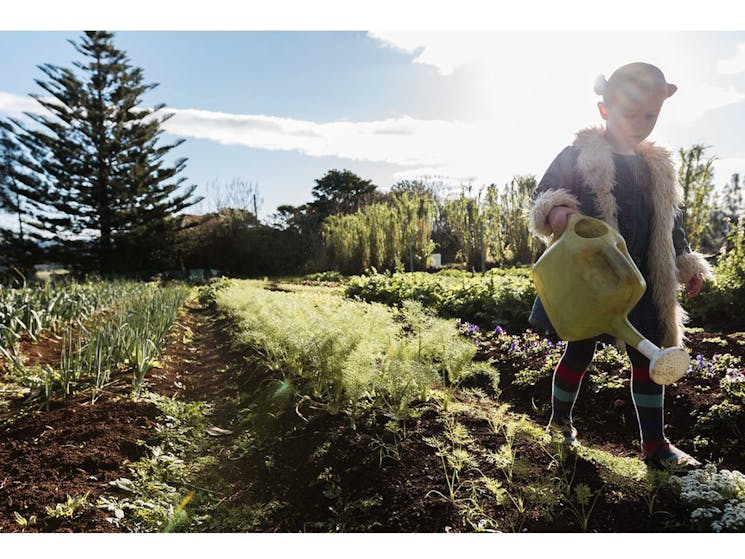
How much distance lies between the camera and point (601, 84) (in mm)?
1931

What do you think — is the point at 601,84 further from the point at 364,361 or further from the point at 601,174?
the point at 364,361

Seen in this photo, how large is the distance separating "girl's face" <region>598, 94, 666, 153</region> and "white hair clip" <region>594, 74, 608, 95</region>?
2.2 inches

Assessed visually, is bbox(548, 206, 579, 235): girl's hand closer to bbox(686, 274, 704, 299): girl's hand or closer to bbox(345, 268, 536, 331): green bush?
bbox(686, 274, 704, 299): girl's hand

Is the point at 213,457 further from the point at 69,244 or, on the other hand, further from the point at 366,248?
the point at 69,244

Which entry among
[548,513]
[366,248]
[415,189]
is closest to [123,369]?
[548,513]

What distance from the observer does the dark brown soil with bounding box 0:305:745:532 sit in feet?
5.04

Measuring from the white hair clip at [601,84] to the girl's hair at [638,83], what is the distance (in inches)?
1.3

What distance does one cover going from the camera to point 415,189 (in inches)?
524

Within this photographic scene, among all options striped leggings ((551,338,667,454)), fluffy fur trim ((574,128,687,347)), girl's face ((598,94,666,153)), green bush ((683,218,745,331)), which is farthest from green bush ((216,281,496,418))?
green bush ((683,218,745,331))

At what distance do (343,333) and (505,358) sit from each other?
4.71ft

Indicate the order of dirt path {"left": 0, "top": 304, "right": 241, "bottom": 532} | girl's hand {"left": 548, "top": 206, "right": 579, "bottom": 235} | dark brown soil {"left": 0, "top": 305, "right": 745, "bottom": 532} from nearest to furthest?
dark brown soil {"left": 0, "top": 305, "right": 745, "bottom": 532}, dirt path {"left": 0, "top": 304, "right": 241, "bottom": 532}, girl's hand {"left": 548, "top": 206, "right": 579, "bottom": 235}

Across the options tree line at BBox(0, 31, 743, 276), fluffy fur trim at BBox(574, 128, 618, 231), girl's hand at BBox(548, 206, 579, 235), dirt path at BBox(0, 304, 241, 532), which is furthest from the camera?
tree line at BBox(0, 31, 743, 276)

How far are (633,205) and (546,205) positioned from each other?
0.38 m

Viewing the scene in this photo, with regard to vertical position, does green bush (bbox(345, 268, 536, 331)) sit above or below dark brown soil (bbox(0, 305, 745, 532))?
above
